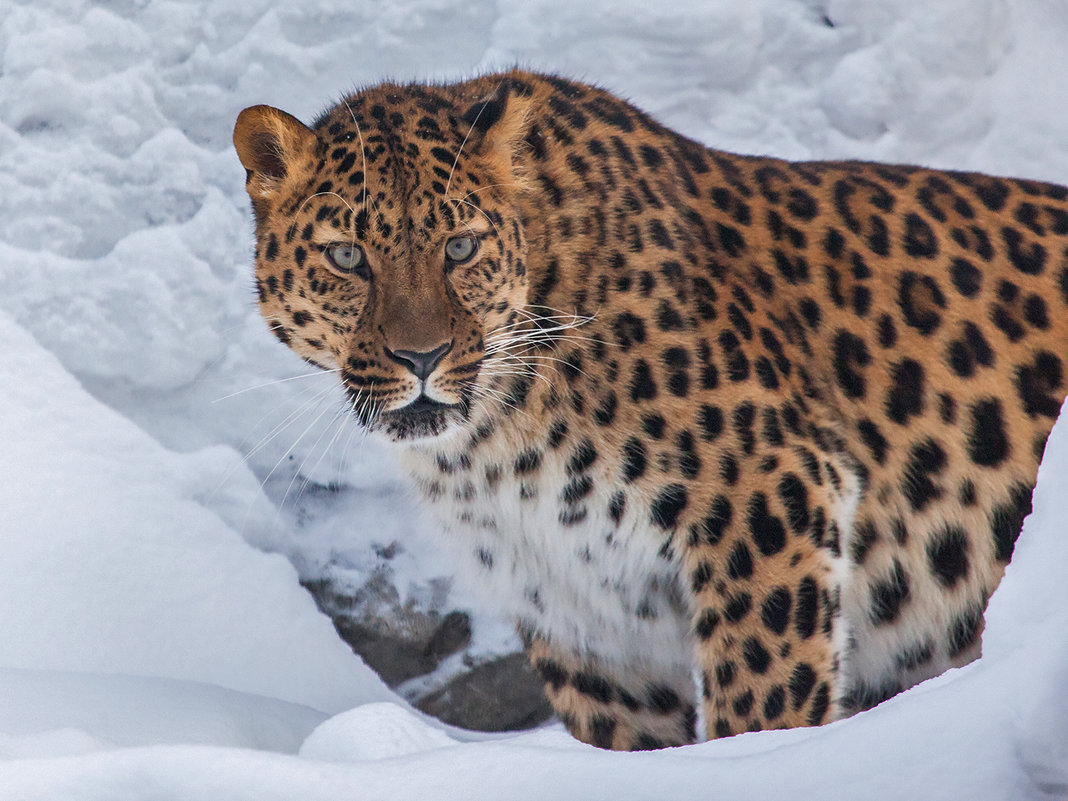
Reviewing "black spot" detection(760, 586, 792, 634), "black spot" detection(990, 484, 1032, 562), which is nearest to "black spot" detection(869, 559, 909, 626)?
"black spot" detection(990, 484, 1032, 562)

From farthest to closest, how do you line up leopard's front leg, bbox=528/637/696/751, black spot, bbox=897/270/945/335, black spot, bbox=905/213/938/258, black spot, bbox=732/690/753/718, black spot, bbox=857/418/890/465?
leopard's front leg, bbox=528/637/696/751 < black spot, bbox=905/213/938/258 < black spot, bbox=897/270/945/335 < black spot, bbox=857/418/890/465 < black spot, bbox=732/690/753/718

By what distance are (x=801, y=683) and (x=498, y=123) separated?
193cm

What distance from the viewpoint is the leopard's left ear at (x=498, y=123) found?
379cm

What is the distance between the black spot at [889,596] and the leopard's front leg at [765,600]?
0.42m

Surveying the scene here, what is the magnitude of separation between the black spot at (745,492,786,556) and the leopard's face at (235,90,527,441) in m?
0.86

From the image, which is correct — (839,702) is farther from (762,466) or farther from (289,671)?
(289,671)

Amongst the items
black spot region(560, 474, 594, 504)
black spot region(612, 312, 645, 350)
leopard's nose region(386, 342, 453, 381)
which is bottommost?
black spot region(560, 474, 594, 504)

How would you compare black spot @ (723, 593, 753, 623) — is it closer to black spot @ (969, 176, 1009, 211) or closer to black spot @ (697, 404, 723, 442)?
black spot @ (697, 404, 723, 442)

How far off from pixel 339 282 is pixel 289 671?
8.58 feet

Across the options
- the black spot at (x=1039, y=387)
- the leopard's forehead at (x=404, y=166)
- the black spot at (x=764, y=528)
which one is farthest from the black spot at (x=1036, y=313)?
the leopard's forehead at (x=404, y=166)

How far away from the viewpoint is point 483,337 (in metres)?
3.67

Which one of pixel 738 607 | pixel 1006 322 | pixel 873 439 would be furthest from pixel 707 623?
pixel 1006 322

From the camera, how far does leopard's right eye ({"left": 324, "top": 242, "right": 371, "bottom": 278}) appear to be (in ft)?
11.9

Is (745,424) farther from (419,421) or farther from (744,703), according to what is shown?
(419,421)
